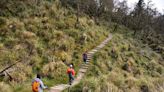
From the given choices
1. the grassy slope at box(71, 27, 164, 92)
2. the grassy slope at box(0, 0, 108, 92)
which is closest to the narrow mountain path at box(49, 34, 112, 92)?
the grassy slope at box(71, 27, 164, 92)

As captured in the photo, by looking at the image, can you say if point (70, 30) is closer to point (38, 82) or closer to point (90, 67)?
point (90, 67)

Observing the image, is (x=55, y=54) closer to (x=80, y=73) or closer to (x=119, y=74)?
(x=80, y=73)

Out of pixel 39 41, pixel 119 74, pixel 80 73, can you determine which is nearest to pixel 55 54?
pixel 39 41

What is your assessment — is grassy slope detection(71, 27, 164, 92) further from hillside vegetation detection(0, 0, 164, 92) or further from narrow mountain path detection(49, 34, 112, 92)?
narrow mountain path detection(49, 34, 112, 92)

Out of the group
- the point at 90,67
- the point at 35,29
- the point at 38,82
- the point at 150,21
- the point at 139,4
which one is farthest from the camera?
the point at 150,21

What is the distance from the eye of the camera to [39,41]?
17.7 meters

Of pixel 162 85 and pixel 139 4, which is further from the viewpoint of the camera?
pixel 139 4

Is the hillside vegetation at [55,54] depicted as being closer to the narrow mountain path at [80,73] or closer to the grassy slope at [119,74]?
the grassy slope at [119,74]

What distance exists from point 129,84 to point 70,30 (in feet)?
34.7

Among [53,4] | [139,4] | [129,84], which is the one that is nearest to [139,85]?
[129,84]

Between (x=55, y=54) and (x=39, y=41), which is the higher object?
(x=39, y=41)

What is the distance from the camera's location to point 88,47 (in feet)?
70.5

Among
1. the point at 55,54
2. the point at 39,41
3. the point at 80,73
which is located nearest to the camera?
the point at 80,73

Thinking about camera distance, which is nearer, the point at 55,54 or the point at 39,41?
the point at 55,54
